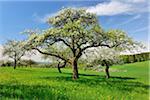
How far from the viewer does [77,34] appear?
35.1 metres

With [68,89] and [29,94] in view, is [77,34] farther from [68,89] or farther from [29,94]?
[29,94]

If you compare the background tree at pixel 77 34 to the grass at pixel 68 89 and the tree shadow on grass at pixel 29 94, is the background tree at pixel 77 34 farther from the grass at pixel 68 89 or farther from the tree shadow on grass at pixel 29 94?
the tree shadow on grass at pixel 29 94

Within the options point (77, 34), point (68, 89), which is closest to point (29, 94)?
point (68, 89)

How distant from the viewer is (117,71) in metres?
84.8

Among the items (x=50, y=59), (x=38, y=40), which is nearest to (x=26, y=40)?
(x=38, y=40)

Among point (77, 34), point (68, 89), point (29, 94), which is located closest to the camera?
point (29, 94)

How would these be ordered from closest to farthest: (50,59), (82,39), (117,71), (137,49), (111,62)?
(137,49)
(82,39)
(111,62)
(50,59)
(117,71)

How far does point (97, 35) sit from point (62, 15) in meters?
4.16

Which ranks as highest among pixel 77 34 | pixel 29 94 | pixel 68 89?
pixel 77 34

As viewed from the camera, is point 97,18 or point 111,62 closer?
point 97,18

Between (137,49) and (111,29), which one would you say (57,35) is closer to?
(111,29)

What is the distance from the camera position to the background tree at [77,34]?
116 feet

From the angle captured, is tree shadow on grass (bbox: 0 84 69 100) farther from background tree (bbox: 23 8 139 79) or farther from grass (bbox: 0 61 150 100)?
background tree (bbox: 23 8 139 79)

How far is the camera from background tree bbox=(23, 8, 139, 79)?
35.4m
